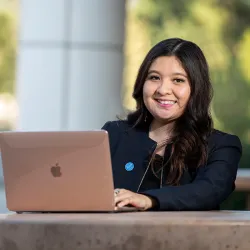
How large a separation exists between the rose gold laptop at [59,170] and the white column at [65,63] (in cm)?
502

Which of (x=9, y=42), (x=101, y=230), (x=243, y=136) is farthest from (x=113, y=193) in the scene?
(x=9, y=42)

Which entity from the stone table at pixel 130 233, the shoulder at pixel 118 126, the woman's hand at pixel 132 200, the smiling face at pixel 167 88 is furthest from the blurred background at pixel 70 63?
the stone table at pixel 130 233

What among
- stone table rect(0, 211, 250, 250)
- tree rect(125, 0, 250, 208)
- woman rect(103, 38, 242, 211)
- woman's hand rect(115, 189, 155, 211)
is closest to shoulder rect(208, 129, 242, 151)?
woman rect(103, 38, 242, 211)

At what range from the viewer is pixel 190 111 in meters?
4.48

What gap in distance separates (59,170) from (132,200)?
1.13 feet

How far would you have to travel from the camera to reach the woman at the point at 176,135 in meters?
4.41

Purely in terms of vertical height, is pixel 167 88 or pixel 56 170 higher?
pixel 167 88

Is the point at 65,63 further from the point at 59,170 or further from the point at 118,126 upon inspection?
the point at 59,170

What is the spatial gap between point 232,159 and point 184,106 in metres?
0.30

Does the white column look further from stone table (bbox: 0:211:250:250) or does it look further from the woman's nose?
stone table (bbox: 0:211:250:250)

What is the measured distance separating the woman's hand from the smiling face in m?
0.61

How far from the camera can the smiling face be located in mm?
4441

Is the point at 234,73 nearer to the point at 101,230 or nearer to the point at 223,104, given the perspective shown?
the point at 223,104

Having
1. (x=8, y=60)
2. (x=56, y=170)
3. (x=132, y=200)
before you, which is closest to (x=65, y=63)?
(x=132, y=200)
